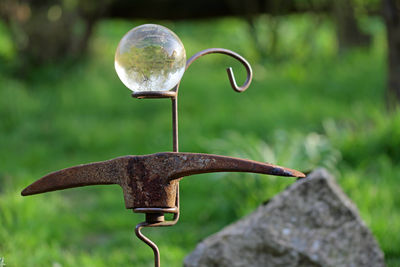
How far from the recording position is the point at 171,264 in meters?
3.78

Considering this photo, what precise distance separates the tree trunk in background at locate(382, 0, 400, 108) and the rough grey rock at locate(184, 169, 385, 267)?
3455mm

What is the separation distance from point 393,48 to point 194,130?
98.6 inches

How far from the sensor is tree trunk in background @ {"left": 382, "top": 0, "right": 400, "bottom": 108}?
6.18 m

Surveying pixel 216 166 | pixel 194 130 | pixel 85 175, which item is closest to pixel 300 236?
pixel 216 166

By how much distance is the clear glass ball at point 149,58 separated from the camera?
2039 mm

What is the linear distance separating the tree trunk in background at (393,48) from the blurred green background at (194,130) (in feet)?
0.76

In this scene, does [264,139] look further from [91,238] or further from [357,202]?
[91,238]

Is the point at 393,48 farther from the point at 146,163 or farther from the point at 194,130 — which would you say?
the point at 146,163

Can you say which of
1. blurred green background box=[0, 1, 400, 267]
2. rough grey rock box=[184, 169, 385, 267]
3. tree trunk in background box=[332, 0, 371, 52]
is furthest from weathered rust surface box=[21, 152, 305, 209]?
tree trunk in background box=[332, 0, 371, 52]

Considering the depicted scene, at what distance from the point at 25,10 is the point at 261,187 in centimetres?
625

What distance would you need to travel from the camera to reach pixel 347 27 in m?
10.5

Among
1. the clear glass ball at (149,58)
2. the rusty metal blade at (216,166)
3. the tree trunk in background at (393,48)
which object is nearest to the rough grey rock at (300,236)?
the rusty metal blade at (216,166)

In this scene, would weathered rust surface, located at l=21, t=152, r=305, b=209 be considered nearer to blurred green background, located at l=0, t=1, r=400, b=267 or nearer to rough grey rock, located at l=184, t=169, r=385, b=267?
rough grey rock, located at l=184, t=169, r=385, b=267

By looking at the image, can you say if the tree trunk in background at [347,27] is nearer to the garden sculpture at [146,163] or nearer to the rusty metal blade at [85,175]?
the garden sculpture at [146,163]
